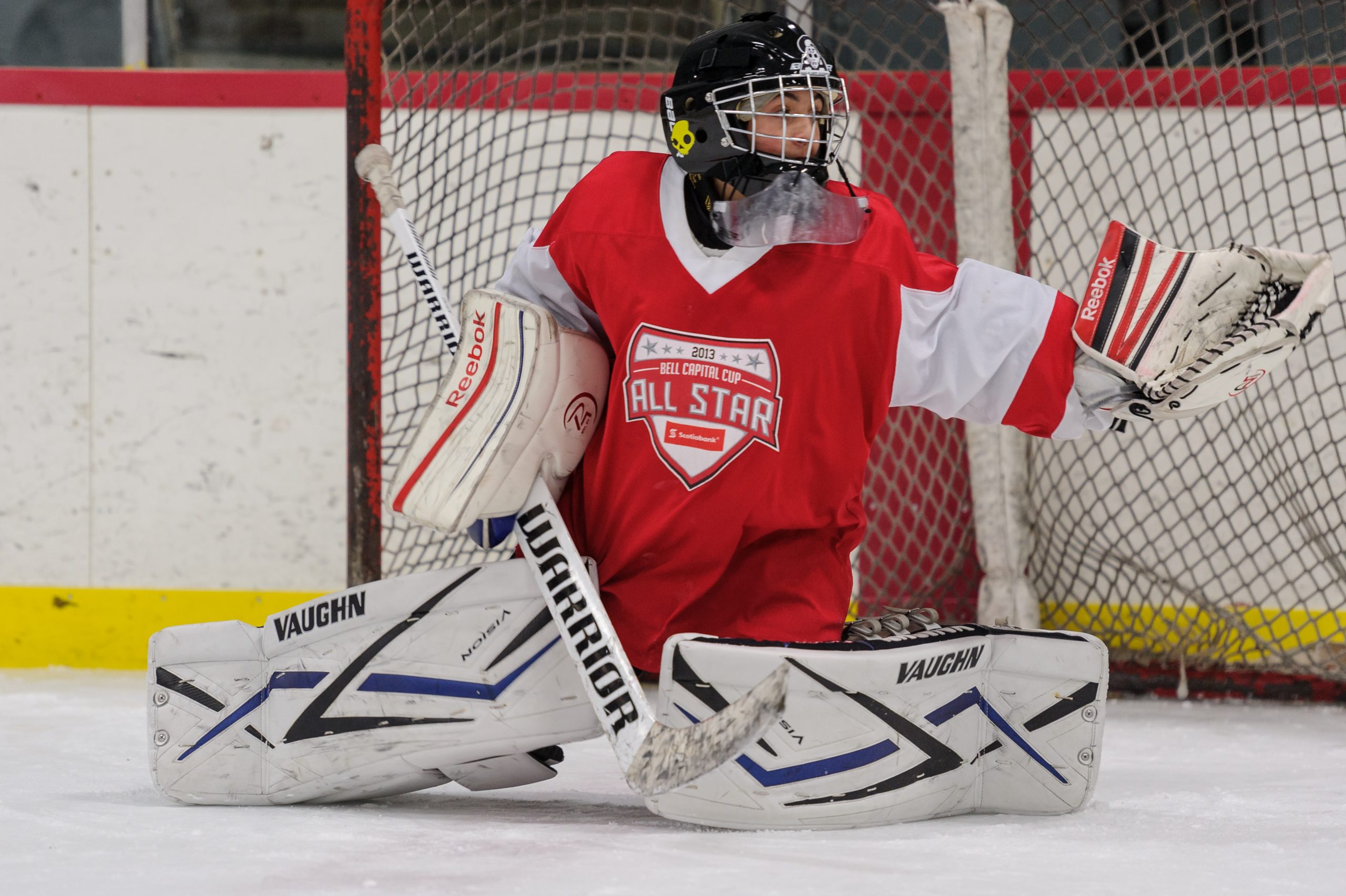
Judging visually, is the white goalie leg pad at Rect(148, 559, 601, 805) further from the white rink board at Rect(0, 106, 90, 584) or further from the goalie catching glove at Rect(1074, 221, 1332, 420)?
the white rink board at Rect(0, 106, 90, 584)

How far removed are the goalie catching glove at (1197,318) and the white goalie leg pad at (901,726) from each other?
374mm

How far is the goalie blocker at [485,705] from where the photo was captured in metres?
1.70

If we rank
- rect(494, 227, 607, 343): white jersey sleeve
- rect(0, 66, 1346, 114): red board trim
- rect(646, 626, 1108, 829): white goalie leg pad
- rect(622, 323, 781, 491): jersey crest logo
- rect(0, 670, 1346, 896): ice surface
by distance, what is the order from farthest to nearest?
rect(0, 66, 1346, 114): red board trim → rect(494, 227, 607, 343): white jersey sleeve → rect(622, 323, 781, 491): jersey crest logo → rect(646, 626, 1108, 829): white goalie leg pad → rect(0, 670, 1346, 896): ice surface

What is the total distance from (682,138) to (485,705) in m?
0.80

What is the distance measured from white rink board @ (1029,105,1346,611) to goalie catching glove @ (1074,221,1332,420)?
1599 mm

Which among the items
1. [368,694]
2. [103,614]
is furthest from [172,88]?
[368,694]

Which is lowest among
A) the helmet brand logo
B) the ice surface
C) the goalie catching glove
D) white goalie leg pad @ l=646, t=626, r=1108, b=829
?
the ice surface

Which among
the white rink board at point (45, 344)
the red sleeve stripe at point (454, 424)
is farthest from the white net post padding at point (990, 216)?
the white rink board at point (45, 344)

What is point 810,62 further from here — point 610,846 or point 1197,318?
point 610,846

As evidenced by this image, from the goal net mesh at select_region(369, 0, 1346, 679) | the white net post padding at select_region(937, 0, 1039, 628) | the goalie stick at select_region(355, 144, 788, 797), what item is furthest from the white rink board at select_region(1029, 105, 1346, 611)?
the goalie stick at select_region(355, 144, 788, 797)

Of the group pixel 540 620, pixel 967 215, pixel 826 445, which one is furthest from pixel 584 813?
pixel 967 215

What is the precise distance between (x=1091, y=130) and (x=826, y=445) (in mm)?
1930

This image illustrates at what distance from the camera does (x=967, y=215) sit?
315 centimetres

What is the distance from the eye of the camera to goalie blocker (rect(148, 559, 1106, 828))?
170cm
